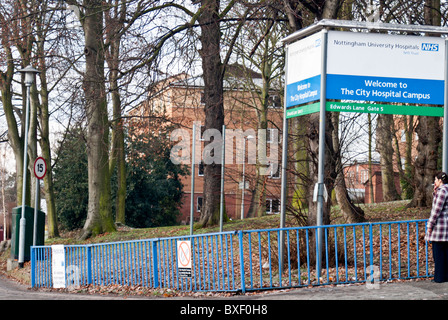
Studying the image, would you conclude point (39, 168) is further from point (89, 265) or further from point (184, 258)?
point (184, 258)

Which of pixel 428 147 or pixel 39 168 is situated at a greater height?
pixel 428 147

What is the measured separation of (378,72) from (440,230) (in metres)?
2.94

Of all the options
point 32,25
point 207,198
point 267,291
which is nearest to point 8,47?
point 32,25

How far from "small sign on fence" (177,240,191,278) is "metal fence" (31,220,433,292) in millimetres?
56

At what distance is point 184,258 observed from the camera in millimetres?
11195

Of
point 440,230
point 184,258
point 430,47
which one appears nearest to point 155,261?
point 184,258

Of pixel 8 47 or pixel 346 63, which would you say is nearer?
pixel 346 63

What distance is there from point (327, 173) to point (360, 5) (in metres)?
6.43

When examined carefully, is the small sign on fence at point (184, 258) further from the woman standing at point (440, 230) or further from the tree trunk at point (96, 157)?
the tree trunk at point (96, 157)

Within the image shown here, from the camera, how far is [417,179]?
19703mm

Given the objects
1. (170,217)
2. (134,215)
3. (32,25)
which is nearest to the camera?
(32,25)

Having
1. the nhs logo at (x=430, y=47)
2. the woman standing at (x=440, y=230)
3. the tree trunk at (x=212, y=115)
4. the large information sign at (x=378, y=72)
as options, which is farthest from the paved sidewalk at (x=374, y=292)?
the tree trunk at (x=212, y=115)
